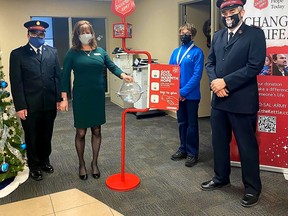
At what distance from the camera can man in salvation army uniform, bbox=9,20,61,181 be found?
8.68 feet

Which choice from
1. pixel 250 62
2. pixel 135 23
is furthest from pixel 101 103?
pixel 135 23

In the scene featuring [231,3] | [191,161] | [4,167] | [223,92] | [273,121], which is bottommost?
[191,161]

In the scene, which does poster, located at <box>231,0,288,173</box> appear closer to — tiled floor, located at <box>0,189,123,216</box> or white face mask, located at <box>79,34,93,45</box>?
white face mask, located at <box>79,34,93,45</box>

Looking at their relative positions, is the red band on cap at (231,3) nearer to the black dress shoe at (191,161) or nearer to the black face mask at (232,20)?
the black face mask at (232,20)

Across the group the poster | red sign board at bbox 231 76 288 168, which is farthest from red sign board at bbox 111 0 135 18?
red sign board at bbox 231 76 288 168

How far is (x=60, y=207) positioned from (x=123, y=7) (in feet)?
5.61

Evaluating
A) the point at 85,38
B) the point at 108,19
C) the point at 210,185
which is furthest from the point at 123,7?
the point at 108,19

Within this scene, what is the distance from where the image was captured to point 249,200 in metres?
2.33

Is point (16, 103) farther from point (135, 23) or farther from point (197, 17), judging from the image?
point (135, 23)

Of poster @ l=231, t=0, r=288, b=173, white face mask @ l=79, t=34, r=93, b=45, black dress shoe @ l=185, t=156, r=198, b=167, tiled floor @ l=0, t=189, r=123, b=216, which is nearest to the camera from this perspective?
tiled floor @ l=0, t=189, r=123, b=216

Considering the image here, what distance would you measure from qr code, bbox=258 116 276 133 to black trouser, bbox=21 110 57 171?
2005 mm

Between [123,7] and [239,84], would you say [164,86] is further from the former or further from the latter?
[123,7]

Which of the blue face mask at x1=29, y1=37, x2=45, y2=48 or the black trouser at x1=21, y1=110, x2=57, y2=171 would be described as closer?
the blue face mask at x1=29, y1=37, x2=45, y2=48

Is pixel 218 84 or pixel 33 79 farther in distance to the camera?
pixel 33 79
